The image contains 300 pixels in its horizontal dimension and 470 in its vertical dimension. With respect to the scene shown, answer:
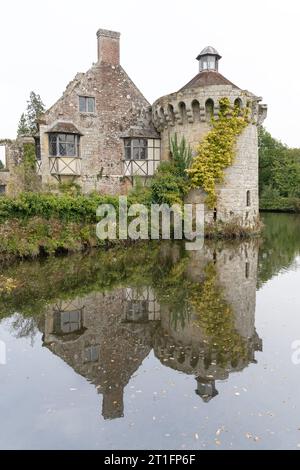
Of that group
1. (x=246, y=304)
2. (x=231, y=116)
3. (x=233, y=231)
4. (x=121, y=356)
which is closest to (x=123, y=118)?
(x=231, y=116)

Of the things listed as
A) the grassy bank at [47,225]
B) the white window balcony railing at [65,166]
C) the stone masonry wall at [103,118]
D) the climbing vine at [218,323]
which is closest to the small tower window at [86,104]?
the stone masonry wall at [103,118]

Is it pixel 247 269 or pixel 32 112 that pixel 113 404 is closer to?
pixel 247 269

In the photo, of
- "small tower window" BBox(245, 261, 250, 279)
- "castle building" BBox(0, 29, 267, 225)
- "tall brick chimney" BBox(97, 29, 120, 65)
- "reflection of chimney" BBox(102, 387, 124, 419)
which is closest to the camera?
"reflection of chimney" BBox(102, 387, 124, 419)

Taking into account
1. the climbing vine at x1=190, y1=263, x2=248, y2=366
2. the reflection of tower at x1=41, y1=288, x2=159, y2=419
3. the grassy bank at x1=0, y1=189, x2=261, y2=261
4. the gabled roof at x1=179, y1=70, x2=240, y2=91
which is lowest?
the reflection of tower at x1=41, y1=288, x2=159, y2=419

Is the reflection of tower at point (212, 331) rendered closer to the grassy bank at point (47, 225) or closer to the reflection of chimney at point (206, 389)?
the reflection of chimney at point (206, 389)

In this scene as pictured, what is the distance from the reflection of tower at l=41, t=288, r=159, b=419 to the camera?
5.88 m

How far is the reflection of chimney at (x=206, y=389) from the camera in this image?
541 centimetres

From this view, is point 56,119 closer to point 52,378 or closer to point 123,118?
point 123,118

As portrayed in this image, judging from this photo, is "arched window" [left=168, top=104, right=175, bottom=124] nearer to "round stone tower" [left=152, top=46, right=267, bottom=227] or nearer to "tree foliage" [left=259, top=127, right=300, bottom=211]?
"round stone tower" [left=152, top=46, right=267, bottom=227]

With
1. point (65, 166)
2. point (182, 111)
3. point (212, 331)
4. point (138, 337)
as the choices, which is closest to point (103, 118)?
point (65, 166)

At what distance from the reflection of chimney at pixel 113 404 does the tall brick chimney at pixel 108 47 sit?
69.0ft

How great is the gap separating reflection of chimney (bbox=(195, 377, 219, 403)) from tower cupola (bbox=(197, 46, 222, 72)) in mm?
20251

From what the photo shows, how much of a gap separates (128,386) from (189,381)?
0.91m

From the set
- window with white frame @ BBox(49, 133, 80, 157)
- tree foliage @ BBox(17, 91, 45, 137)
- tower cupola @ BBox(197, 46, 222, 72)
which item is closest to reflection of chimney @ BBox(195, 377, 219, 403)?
window with white frame @ BBox(49, 133, 80, 157)
